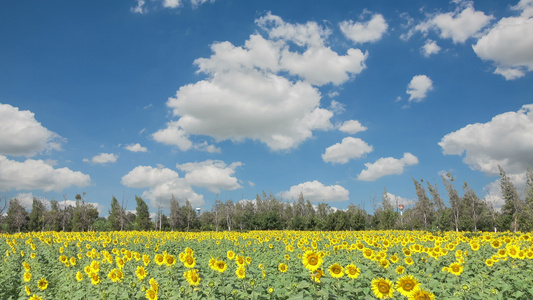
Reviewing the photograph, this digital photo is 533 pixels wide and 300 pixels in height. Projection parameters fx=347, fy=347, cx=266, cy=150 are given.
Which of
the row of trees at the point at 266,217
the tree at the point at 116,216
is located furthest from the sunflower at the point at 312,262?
the tree at the point at 116,216

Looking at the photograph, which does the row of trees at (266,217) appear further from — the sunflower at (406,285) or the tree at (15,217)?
the sunflower at (406,285)

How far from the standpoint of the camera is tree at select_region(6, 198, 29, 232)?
6211cm

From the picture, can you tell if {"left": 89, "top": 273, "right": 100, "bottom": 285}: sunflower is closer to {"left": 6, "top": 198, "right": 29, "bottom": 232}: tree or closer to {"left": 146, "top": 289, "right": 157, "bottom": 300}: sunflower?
{"left": 146, "top": 289, "right": 157, "bottom": 300}: sunflower

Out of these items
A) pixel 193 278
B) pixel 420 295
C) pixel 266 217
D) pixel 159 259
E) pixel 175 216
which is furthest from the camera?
pixel 175 216

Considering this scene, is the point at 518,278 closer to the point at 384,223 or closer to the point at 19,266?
the point at 19,266

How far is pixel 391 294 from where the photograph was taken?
413 cm

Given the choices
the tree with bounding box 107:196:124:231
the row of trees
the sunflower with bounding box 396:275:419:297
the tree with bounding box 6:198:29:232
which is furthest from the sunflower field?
the tree with bounding box 6:198:29:232

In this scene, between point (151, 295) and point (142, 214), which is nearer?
point (151, 295)

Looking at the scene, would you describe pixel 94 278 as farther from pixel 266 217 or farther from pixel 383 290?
pixel 266 217

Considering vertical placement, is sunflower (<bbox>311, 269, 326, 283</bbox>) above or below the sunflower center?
above

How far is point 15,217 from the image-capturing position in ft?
205

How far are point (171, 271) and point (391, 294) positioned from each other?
10.7ft

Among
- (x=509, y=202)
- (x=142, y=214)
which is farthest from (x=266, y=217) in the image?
(x=509, y=202)

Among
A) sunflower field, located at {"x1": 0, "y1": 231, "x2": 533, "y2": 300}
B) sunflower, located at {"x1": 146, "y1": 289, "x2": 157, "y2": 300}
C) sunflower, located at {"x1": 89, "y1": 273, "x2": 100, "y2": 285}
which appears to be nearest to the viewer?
sunflower field, located at {"x1": 0, "y1": 231, "x2": 533, "y2": 300}
